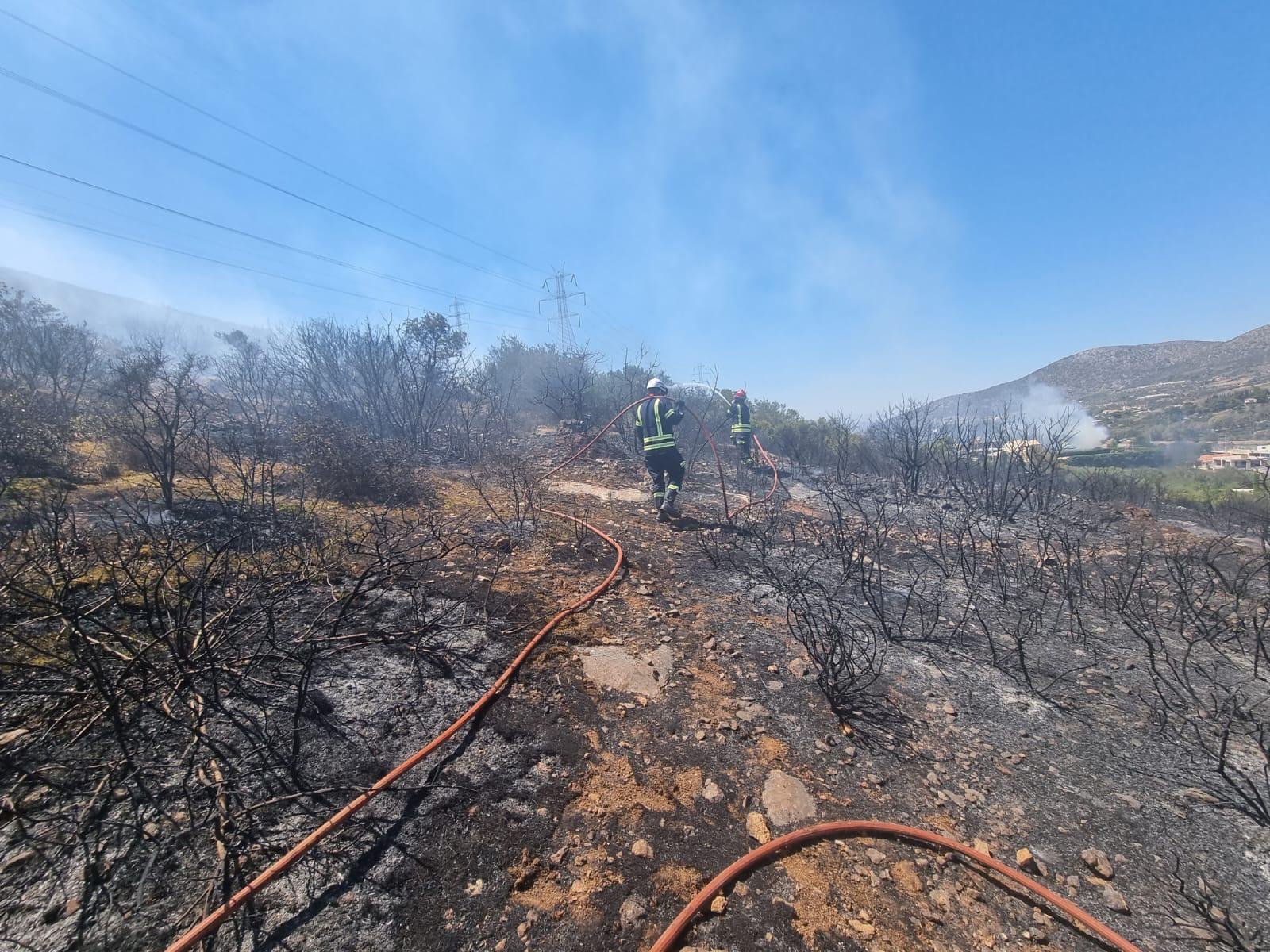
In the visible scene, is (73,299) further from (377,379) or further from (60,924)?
(60,924)

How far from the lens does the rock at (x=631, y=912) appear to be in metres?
1.67

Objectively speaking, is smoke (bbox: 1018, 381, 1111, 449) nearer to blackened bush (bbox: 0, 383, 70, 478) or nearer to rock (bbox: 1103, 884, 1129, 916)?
rock (bbox: 1103, 884, 1129, 916)

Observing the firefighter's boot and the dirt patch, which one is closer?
the firefighter's boot

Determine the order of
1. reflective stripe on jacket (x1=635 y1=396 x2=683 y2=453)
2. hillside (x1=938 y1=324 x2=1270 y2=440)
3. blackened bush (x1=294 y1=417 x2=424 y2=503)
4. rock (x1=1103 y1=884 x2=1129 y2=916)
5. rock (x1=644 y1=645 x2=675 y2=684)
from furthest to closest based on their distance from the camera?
1. hillside (x1=938 y1=324 x2=1270 y2=440)
2. reflective stripe on jacket (x1=635 y1=396 x2=683 y2=453)
3. blackened bush (x1=294 y1=417 x2=424 y2=503)
4. rock (x1=644 y1=645 x2=675 y2=684)
5. rock (x1=1103 y1=884 x2=1129 y2=916)

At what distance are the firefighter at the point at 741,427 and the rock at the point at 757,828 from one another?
26.5ft

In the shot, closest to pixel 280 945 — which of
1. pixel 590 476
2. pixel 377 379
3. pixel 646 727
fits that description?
pixel 646 727

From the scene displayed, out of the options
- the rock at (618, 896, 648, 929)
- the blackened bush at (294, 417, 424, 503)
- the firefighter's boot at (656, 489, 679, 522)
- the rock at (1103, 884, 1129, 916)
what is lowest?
the rock at (1103, 884, 1129, 916)

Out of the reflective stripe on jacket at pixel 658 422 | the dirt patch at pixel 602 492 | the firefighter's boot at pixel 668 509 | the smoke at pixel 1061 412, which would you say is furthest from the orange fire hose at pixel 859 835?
the smoke at pixel 1061 412

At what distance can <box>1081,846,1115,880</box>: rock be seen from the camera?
1891 mm

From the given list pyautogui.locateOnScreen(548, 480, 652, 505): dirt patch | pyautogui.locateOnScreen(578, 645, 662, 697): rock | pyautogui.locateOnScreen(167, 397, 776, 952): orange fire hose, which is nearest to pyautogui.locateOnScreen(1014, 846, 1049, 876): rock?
pyautogui.locateOnScreen(578, 645, 662, 697): rock

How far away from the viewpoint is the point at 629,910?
5.60 feet

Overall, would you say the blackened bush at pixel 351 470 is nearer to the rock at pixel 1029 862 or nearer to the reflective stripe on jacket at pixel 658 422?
the reflective stripe on jacket at pixel 658 422

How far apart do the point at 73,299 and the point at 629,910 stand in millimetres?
91417

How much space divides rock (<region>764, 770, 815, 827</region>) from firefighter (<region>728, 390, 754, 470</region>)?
7823mm
